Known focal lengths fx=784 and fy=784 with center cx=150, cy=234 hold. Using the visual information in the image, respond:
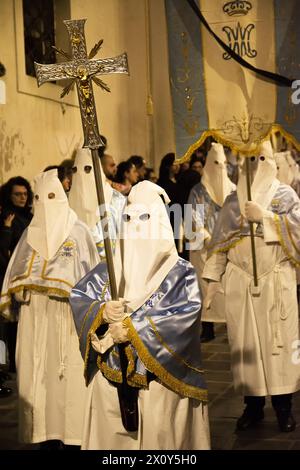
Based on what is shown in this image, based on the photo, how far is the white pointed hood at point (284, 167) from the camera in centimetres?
1068

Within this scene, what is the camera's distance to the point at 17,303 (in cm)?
603

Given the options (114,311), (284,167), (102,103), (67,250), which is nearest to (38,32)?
(102,103)

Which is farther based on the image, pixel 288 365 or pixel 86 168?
pixel 86 168

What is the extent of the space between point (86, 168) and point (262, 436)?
3.46m

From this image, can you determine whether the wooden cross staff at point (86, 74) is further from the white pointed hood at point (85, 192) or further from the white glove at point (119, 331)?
the white pointed hood at point (85, 192)

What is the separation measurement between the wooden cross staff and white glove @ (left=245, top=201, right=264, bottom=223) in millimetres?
2141

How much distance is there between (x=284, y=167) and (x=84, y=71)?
696cm

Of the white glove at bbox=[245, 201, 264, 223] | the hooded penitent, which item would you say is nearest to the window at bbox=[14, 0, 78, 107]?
the hooded penitent

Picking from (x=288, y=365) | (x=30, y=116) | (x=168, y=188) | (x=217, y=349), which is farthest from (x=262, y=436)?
(x=30, y=116)

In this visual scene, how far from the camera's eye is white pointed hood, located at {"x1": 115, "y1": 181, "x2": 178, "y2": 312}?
14.5ft

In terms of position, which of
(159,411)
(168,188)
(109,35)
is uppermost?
(109,35)

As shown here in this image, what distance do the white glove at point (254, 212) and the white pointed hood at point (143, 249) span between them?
5.49 feet

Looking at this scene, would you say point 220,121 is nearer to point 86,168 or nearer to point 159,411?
point 86,168

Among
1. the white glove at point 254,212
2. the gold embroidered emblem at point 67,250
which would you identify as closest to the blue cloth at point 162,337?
the gold embroidered emblem at point 67,250
